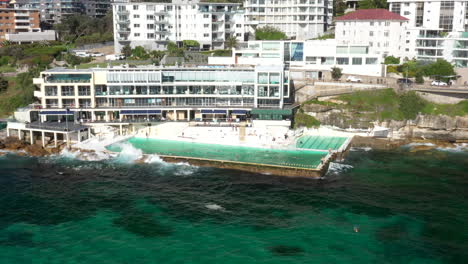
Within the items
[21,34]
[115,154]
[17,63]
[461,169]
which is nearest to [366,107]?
[461,169]

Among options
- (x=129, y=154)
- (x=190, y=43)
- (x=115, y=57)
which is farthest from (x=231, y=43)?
(x=129, y=154)

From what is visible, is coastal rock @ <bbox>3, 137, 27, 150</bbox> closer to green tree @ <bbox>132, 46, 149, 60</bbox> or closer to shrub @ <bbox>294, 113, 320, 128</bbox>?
green tree @ <bbox>132, 46, 149, 60</bbox>

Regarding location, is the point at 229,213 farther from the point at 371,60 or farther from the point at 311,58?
the point at 371,60

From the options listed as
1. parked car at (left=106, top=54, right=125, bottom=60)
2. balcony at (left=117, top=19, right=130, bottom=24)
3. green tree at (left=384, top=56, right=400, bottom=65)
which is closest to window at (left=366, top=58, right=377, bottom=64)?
green tree at (left=384, top=56, right=400, bottom=65)

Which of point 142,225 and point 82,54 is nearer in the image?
point 142,225

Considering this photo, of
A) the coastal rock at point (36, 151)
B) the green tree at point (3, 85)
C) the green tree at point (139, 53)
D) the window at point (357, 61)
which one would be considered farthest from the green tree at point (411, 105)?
the green tree at point (3, 85)

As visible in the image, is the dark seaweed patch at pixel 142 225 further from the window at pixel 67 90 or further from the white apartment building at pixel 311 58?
the white apartment building at pixel 311 58
